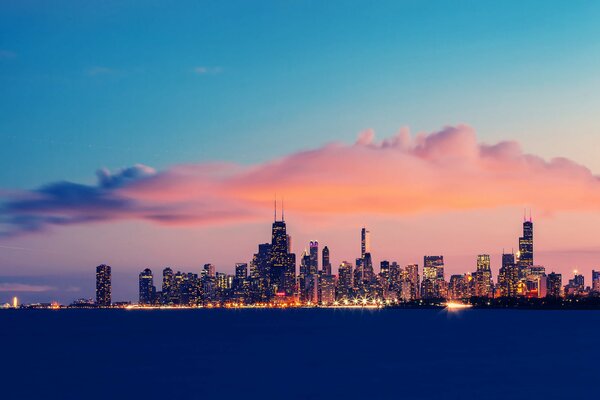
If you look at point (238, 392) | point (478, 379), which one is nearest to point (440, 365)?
point (478, 379)

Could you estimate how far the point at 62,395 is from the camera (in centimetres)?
8481

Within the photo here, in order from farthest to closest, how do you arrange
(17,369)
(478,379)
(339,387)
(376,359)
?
(376,359) → (17,369) → (478,379) → (339,387)

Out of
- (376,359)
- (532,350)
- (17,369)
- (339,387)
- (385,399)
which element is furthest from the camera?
(532,350)

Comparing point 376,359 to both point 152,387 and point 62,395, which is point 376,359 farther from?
point 62,395

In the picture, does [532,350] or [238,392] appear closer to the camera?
[238,392]

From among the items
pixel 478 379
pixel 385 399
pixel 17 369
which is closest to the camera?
pixel 385 399

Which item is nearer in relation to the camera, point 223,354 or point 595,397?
point 595,397

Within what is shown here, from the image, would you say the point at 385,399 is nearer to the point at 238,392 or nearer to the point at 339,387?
the point at 339,387

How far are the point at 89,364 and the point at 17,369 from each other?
11293 mm

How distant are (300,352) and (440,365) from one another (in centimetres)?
3241

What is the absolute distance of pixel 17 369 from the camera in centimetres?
11394

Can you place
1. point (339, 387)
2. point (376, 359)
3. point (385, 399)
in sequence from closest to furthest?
point (385, 399) < point (339, 387) < point (376, 359)

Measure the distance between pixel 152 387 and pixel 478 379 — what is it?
135ft

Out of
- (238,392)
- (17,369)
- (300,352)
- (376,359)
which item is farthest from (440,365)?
(17,369)
